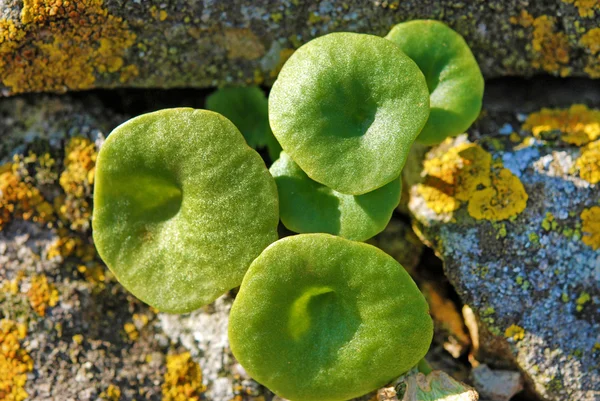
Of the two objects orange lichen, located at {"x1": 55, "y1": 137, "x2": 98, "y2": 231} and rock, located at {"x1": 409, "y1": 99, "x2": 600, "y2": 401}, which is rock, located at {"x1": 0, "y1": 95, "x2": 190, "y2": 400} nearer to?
orange lichen, located at {"x1": 55, "y1": 137, "x2": 98, "y2": 231}

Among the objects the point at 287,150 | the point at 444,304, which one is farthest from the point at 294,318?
the point at 444,304

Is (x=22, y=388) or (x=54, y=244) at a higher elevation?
(x=54, y=244)

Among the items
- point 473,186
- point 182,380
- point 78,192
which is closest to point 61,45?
point 78,192

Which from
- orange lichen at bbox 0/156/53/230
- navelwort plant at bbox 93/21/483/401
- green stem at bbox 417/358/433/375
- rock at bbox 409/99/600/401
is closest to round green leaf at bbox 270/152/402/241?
navelwort plant at bbox 93/21/483/401

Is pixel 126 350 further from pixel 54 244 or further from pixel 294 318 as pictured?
pixel 294 318

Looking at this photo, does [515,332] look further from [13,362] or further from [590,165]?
[13,362]
